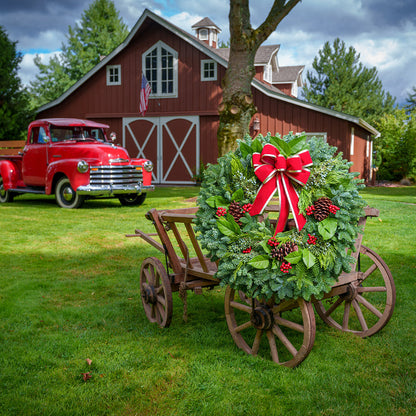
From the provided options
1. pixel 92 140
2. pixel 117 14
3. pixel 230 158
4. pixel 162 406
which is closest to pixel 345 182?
pixel 230 158

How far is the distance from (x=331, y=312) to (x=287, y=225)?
1171 millimetres

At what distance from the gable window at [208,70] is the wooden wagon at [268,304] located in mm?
16566

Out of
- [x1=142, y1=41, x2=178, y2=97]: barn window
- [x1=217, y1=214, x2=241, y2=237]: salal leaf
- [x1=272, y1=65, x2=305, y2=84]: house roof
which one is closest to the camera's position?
[x1=217, y1=214, x2=241, y2=237]: salal leaf

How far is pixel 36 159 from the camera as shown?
13.2 metres

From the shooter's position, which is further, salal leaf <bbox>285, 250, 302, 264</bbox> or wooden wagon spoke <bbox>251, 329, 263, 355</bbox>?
wooden wagon spoke <bbox>251, 329, 263, 355</bbox>

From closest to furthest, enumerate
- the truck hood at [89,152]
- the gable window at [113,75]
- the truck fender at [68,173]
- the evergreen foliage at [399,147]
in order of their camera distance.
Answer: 1. the truck fender at [68,173]
2. the truck hood at [89,152]
3. the gable window at [113,75]
4. the evergreen foliage at [399,147]

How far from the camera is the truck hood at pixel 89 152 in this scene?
12305 millimetres

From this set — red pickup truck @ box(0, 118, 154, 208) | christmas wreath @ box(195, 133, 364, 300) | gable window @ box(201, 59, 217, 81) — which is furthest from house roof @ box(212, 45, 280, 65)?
christmas wreath @ box(195, 133, 364, 300)

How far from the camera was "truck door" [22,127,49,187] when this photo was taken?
13.1 m

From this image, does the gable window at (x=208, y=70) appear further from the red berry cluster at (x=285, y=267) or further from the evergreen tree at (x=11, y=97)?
the red berry cluster at (x=285, y=267)

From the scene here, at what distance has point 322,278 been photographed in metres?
3.35

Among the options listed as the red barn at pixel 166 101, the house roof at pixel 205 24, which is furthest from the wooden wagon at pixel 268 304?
the house roof at pixel 205 24

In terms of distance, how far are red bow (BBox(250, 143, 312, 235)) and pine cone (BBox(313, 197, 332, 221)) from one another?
106 mm

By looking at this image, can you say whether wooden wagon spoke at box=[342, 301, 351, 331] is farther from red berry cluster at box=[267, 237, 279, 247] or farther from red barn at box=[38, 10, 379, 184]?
red barn at box=[38, 10, 379, 184]
